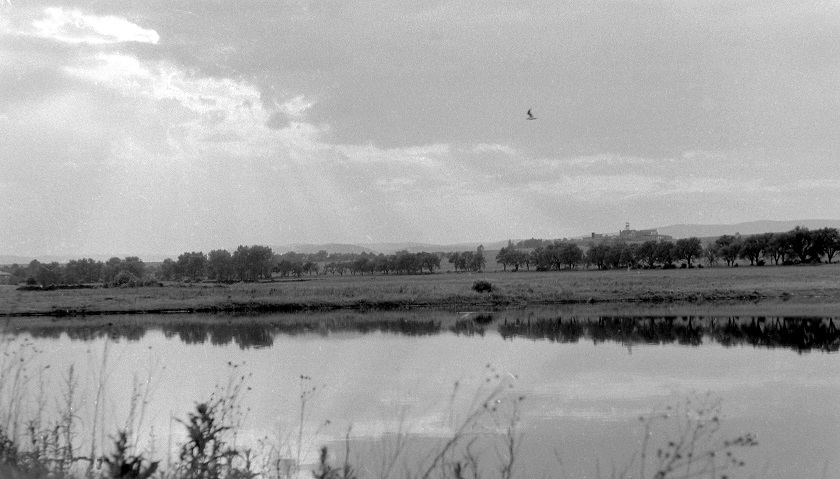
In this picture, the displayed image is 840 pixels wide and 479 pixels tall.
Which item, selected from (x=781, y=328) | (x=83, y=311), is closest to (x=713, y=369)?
(x=781, y=328)

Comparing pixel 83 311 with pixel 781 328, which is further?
pixel 83 311

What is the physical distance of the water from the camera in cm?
1093

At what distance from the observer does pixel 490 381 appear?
39.9 ft

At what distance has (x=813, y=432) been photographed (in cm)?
1215

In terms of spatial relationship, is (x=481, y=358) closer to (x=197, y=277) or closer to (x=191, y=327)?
(x=191, y=327)

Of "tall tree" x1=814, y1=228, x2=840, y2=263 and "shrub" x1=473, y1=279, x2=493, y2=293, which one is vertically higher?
"tall tree" x1=814, y1=228, x2=840, y2=263

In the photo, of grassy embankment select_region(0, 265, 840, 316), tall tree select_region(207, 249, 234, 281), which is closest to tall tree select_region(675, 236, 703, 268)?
grassy embankment select_region(0, 265, 840, 316)

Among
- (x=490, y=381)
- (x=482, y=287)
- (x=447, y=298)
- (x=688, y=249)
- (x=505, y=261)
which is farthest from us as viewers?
(x=505, y=261)

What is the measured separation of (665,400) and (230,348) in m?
17.9

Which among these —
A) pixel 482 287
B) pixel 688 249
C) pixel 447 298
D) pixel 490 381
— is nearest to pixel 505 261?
pixel 688 249

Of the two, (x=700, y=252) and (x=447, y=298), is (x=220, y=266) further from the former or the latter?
(x=700, y=252)

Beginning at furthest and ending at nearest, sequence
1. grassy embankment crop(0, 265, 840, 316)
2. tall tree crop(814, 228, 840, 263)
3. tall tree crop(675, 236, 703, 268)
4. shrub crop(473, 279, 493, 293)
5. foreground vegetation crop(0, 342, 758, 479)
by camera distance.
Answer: tall tree crop(675, 236, 703, 268)
tall tree crop(814, 228, 840, 263)
shrub crop(473, 279, 493, 293)
grassy embankment crop(0, 265, 840, 316)
foreground vegetation crop(0, 342, 758, 479)

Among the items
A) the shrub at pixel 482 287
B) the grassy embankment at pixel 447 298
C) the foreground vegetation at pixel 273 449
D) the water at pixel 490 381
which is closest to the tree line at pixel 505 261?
the grassy embankment at pixel 447 298

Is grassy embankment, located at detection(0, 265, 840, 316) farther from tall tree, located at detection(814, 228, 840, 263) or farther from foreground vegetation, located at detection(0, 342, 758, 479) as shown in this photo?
foreground vegetation, located at detection(0, 342, 758, 479)
